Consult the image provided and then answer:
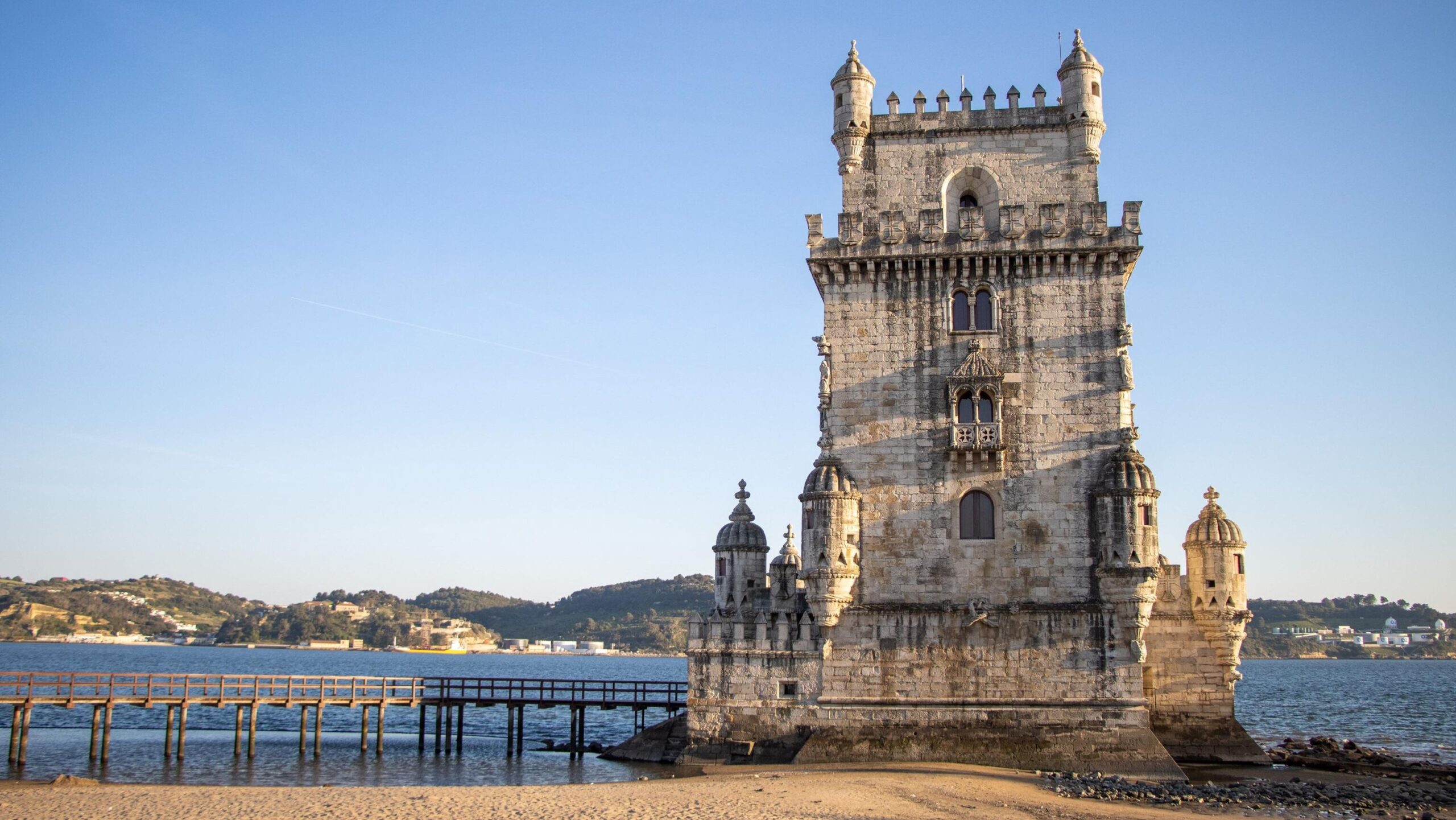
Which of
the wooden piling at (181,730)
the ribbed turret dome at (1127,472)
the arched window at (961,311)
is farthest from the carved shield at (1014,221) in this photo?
the wooden piling at (181,730)

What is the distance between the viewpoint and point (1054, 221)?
107 ft

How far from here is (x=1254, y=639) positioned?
193 m

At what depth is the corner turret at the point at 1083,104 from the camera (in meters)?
33.3

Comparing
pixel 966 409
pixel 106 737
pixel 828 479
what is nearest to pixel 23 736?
pixel 106 737

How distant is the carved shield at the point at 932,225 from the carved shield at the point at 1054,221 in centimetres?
275

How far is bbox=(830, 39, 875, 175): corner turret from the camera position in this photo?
111 feet

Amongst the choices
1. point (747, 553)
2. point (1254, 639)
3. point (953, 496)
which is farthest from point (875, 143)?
point (1254, 639)

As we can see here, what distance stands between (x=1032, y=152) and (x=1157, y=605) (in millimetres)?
13699

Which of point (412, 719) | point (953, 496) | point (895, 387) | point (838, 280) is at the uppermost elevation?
point (838, 280)

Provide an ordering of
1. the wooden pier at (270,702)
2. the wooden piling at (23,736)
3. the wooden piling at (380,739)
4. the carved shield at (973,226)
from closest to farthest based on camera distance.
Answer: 1. the carved shield at (973,226)
2. the wooden piling at (23,736)
3. the wooden pier at (270,702)
4. the wooden piling at (380,739)

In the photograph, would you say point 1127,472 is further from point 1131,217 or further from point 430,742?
point 430,742

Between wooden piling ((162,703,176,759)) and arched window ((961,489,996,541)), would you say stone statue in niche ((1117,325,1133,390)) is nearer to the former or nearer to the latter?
arched window ((961,489,996,541))

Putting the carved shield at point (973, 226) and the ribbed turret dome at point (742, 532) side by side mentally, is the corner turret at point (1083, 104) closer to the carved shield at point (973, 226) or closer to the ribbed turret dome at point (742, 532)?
the carved shield at point (973, 226)

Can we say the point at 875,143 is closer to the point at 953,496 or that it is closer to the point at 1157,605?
the point at 953,496
